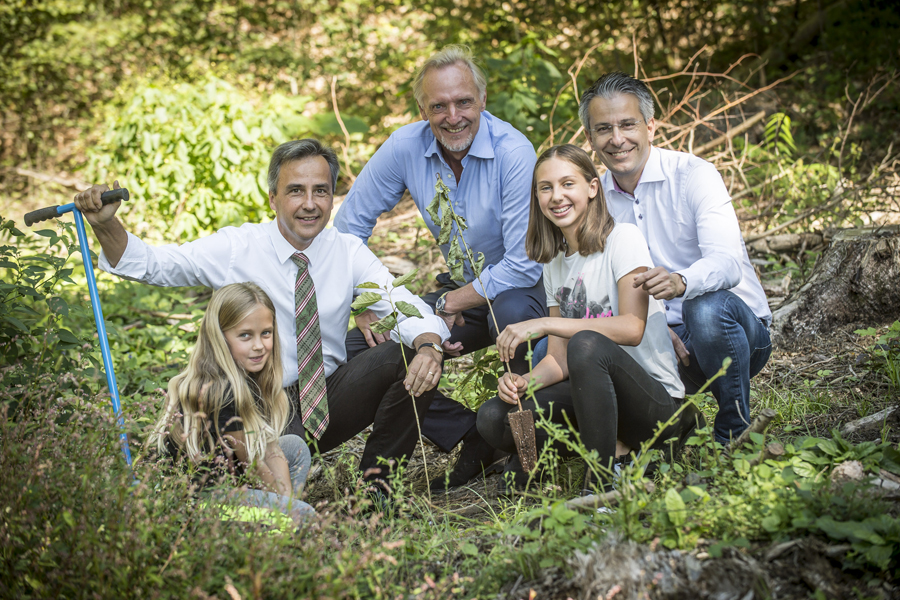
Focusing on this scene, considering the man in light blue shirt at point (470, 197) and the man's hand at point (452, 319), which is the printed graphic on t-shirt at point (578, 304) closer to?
the man in light blue shirt at point (470, 197)

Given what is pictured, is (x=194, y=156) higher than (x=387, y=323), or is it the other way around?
(x=194, y=156)

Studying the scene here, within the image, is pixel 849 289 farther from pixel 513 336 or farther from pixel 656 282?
pixel 513 336

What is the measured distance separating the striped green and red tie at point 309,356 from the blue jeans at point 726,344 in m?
1.42

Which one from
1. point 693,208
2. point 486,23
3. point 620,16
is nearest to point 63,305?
point 693,208

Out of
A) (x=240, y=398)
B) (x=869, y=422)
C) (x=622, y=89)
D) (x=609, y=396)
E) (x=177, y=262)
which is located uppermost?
(x=622, y=89)

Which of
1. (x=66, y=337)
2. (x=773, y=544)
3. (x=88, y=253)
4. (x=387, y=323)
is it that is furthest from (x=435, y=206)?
(x=773, y=544)

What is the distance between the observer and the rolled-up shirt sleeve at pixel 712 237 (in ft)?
7.95

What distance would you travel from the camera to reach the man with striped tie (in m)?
2.69

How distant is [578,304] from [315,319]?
104cm

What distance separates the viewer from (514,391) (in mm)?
2373

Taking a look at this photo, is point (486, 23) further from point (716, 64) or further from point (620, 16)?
point (716, 64)

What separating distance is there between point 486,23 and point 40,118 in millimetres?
6601

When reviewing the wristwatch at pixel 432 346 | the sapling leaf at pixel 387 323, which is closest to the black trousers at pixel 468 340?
the wristwatch at pixel 432 346

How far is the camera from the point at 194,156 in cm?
563
